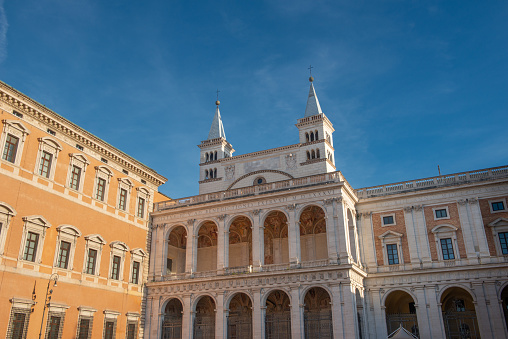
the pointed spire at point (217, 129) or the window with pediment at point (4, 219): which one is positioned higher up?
the pointed spire at point (217, 129)

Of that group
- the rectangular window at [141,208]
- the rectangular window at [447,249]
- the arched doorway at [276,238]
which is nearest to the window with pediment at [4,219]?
the rectangular window at [141,208]

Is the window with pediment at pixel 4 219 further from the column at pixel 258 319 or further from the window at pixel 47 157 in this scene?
the column at pixel 258 319

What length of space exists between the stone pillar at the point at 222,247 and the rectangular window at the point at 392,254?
1172 cm

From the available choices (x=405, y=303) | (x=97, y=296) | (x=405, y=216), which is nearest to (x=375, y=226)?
(x=405, y=216)

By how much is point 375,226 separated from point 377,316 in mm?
6436

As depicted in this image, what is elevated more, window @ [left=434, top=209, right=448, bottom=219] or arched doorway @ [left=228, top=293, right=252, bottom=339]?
window @ [left=434, top=209, right=448, bottom=219]

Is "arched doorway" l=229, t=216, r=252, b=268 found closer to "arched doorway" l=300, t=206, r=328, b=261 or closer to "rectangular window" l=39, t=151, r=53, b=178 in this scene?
"arched doorway" l=300, t=206, r=328, b=261

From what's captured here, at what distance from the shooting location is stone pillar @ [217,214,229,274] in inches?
1270

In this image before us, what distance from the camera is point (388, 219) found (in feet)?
110

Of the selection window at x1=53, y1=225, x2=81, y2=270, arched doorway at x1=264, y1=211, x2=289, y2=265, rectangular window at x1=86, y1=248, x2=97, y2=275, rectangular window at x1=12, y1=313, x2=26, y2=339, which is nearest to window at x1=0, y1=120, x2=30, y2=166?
window at x1=53, y1=225, x2=81, y2=270

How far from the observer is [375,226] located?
33.8m

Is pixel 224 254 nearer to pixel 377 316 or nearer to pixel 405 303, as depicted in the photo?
pixel 377 316

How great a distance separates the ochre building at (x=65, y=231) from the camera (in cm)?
2430

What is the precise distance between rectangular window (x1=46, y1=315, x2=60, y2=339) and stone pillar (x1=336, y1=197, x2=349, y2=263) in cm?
1730
